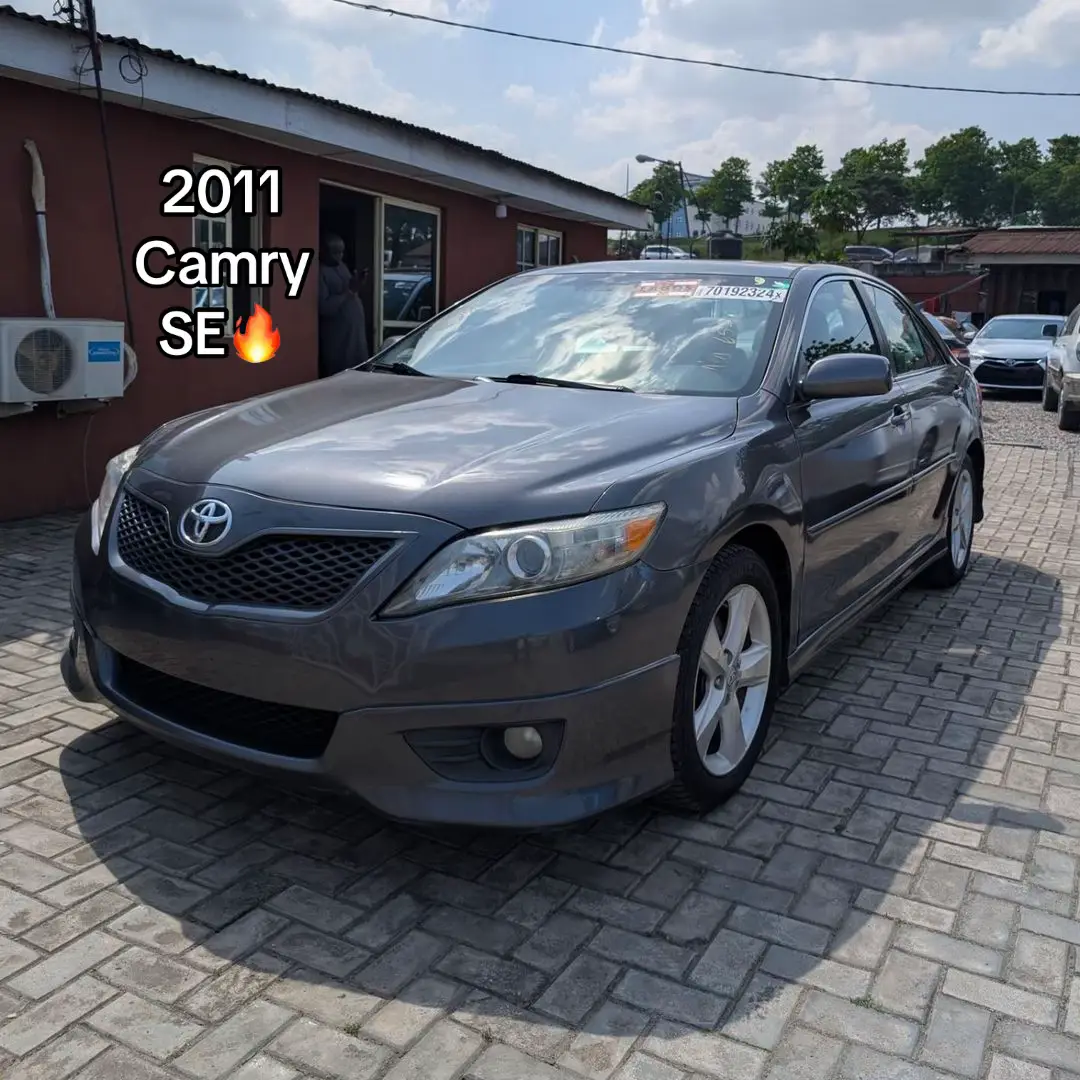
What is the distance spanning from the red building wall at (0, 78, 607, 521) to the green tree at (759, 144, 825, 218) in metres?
123

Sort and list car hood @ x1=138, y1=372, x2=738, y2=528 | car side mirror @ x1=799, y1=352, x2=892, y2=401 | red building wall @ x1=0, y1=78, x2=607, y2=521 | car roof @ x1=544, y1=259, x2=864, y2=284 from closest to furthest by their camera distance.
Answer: car hood @ x1=138, y1=372, x2=738, y2=528 < car side mirror @ x1=799, y1=352, x2=892, y2=401 < car roof @ x1=544, y1=259, x2=864, y2=284 < red building wall @ x1=0, y1=78, x2=607, y2=521

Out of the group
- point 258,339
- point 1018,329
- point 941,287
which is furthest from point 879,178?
point 258,339

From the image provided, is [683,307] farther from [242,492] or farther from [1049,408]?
[1049,408]

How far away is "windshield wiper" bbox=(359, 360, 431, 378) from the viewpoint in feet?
13.9

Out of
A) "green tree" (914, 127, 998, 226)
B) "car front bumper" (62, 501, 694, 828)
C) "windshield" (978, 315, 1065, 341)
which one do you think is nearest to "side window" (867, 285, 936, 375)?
"car front bumper" (62, 501, 694, 828)

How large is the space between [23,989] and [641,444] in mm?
1999

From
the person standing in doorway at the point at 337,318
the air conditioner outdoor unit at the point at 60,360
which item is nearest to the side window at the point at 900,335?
the air conditioner outdoor unit at the point at 60,360

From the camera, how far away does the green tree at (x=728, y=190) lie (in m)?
128

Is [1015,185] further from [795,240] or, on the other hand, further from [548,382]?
[548,382]

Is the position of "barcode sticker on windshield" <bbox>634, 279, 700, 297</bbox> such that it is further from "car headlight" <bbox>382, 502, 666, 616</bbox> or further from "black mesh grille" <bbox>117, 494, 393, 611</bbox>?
"black mesh grille" <bbox>117, 494, 393, 611</bbox>

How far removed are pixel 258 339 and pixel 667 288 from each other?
5501 millimetres

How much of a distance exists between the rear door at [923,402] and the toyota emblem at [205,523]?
305 centimetres

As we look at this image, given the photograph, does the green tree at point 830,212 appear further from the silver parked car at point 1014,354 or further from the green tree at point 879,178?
the green tree at point 879,178

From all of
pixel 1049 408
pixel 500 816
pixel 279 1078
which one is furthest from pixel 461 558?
pixel 1049 408
